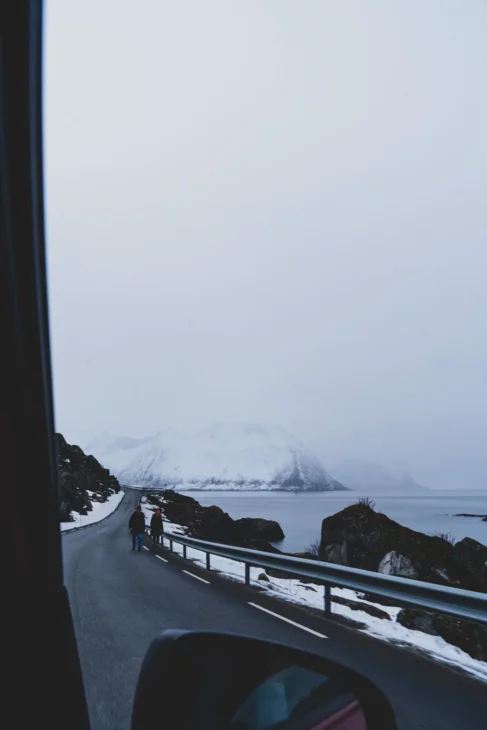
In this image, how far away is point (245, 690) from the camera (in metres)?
1.73

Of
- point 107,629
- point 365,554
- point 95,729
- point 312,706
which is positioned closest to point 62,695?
point 312,706

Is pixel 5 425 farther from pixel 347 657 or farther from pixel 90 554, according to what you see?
pixel 90 554

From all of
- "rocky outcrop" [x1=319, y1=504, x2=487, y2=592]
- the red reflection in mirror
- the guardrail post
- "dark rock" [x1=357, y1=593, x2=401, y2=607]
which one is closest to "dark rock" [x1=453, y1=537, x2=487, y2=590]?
"rocky outcrop" [x1=319, y1=504, x2=487, y2=592]

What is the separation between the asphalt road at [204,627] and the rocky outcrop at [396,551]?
5750 mm

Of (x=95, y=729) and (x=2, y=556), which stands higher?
(x=2, y=556)

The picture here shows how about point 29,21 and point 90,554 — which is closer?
point 29,21

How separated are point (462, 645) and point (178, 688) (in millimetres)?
8510

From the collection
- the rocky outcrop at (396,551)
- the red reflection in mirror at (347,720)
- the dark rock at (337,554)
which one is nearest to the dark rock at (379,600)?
the rocky outcrop at (396,551)

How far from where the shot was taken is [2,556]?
1.72 metres

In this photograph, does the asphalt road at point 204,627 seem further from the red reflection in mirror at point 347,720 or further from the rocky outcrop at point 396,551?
the rocky outcrop at point 396,551

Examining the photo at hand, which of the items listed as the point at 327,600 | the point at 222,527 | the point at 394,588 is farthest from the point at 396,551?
the point at 222,527

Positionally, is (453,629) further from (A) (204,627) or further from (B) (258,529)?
(B) (258,529)

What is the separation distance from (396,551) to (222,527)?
20388 mm

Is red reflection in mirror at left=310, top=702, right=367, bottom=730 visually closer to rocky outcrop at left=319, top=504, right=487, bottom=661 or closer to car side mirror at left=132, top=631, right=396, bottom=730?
car side mirror at left=132, top=631, right=396, bottom=730
